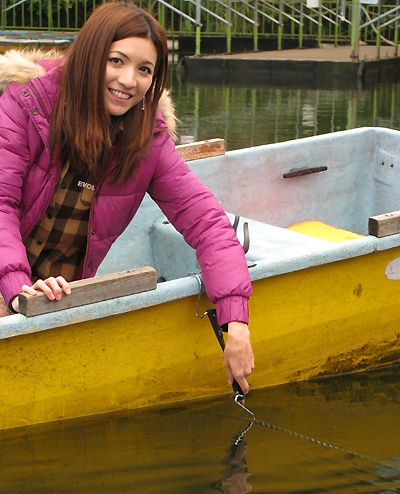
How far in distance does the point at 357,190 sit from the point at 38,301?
9.35 ft

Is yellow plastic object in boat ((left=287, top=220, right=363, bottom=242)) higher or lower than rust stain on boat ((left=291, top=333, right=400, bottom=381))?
higher

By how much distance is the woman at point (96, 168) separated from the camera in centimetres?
237

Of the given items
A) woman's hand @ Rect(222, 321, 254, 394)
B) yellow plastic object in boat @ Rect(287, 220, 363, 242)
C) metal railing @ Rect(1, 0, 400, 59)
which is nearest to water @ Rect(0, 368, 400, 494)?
woman's hand @ Rect(222, 321, 254, 394)

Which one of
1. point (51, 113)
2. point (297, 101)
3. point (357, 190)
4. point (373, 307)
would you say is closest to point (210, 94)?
point (297, 101)

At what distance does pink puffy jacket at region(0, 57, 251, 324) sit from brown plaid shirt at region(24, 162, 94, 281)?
52 millimetres

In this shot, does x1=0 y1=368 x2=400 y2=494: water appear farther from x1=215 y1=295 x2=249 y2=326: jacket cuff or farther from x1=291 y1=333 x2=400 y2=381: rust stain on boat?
x1=215 y1=295 x2=249 y2=326: jacket cuff

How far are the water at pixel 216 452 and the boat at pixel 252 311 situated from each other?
8 cm

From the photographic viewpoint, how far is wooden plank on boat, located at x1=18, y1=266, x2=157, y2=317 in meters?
2.35

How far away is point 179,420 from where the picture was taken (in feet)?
9.72

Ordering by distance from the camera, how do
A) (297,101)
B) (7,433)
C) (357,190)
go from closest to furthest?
(7,433), (357,190), (297,101)

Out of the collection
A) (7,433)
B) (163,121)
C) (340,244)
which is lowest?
(7,433)

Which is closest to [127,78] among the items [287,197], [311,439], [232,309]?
[232,309]

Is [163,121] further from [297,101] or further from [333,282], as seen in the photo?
[297,101]

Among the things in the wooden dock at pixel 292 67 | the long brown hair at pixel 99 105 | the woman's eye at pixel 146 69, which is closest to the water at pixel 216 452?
the long brown hair at pixel 99 105
